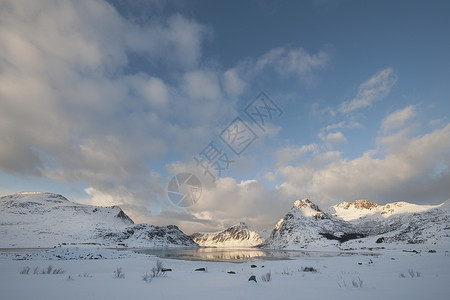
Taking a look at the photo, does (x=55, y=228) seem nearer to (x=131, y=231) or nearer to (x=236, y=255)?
(x=131, y=231)


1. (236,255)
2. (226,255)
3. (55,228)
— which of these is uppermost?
(55,228)

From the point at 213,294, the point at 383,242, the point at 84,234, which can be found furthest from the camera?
the point at 84,234

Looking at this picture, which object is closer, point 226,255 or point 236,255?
point 226,255

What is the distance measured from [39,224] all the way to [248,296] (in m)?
194

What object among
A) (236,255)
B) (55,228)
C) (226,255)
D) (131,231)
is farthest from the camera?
(131,231)

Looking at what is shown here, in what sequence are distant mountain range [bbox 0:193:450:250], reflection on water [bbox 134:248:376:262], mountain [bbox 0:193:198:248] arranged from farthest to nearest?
mountain [bbox 0:193:198:248] → distant mountain range [bbox 0:193:450:250] → reflection on water [bbox 134:248:376:262]

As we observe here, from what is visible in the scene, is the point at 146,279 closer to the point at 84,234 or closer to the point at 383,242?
the point at 383,242

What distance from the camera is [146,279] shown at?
1120cm

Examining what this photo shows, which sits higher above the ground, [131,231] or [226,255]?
[131,231]

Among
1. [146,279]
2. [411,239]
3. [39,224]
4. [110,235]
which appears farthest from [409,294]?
[39,224]

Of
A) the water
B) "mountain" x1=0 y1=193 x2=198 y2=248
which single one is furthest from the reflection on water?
"mountain" x1=0 y1=193 x2=198 y2=248

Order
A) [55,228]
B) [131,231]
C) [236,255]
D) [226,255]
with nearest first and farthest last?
[226,255], [236,255], [55,228], [131,231]

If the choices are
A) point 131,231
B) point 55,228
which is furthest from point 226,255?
point 131,231

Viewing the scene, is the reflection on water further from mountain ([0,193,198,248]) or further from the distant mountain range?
mountain ([0,193,198,248])
